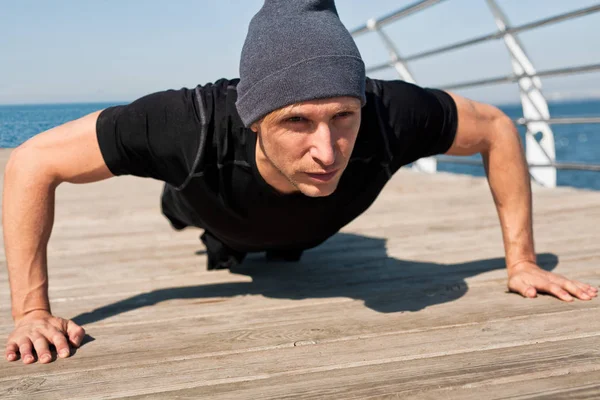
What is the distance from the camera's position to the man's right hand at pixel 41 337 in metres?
1.62

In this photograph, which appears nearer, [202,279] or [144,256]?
[202,279]

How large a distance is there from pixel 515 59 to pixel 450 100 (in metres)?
2.50

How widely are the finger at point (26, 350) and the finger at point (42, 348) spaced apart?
1 cm

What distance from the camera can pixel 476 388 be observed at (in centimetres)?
131

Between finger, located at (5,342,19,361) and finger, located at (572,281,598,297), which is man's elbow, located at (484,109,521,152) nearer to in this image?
finger, located at (572,281,598,297)

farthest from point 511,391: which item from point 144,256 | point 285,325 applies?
point 144,256

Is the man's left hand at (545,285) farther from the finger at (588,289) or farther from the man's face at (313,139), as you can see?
the man's face at (313,139)

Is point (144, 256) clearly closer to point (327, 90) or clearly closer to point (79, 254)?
point (79, 254)

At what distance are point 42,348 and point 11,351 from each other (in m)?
0.07

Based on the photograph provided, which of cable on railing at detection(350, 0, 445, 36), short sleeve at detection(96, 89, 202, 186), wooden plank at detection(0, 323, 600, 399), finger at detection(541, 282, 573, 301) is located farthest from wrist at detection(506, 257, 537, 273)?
cable on railing at detection(350, 0, 445, 36)

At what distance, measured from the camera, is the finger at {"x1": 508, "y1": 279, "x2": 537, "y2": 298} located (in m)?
1.97

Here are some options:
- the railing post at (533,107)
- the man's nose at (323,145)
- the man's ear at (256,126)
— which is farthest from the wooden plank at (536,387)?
the railing post at (533,107)

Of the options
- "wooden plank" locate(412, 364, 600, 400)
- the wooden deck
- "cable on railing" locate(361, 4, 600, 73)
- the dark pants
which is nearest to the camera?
"wooden plank" locate(412, 364, 600, 400)

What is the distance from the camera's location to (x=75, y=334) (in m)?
1.72
